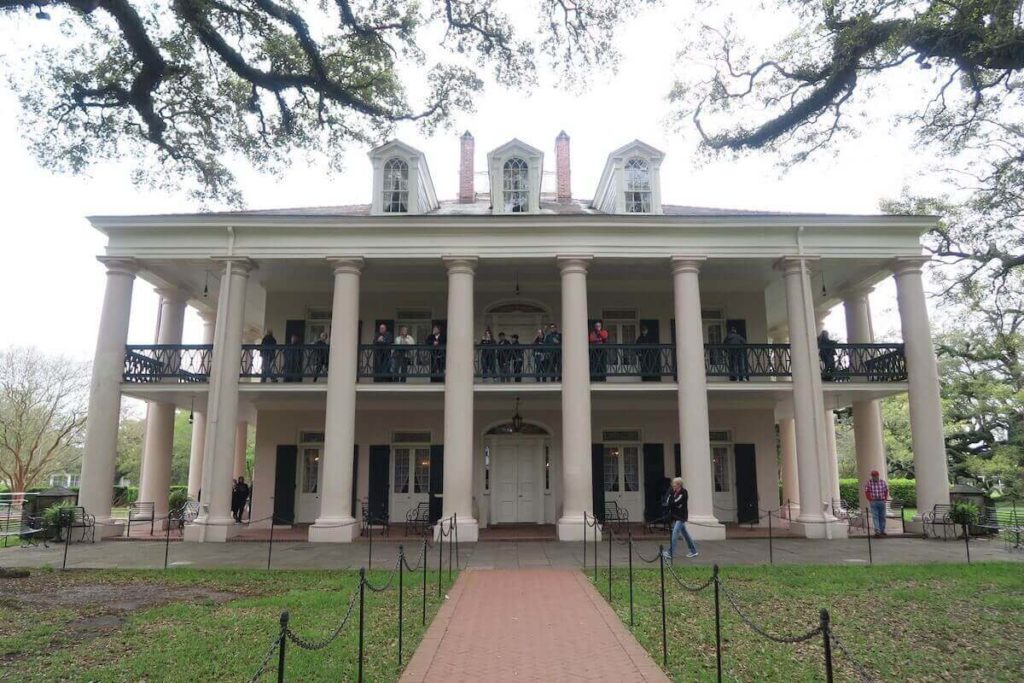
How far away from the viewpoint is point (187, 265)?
16781 mm

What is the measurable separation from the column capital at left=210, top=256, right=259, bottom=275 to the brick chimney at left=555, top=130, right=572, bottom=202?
413 inches

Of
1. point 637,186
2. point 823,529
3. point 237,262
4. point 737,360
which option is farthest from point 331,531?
point 637,186

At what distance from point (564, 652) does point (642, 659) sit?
2.61 ft

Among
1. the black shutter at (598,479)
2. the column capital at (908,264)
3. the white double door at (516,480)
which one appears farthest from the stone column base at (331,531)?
the column capital at (908,264)

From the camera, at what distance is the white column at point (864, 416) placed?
1795 centimetres

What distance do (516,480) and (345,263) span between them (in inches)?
312

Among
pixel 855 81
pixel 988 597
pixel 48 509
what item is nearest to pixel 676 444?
pixel 988 597

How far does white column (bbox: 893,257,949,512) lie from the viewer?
15148 mm

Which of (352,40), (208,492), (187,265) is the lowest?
(208,492)

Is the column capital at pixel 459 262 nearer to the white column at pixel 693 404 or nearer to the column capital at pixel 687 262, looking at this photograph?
the column capital at pixel 687 262

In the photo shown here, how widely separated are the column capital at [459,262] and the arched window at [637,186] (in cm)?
481

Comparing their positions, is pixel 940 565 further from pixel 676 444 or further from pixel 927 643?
pixel 676 444

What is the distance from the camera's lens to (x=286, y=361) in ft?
56.5

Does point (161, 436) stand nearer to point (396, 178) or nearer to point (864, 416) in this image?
point (396, 178)
